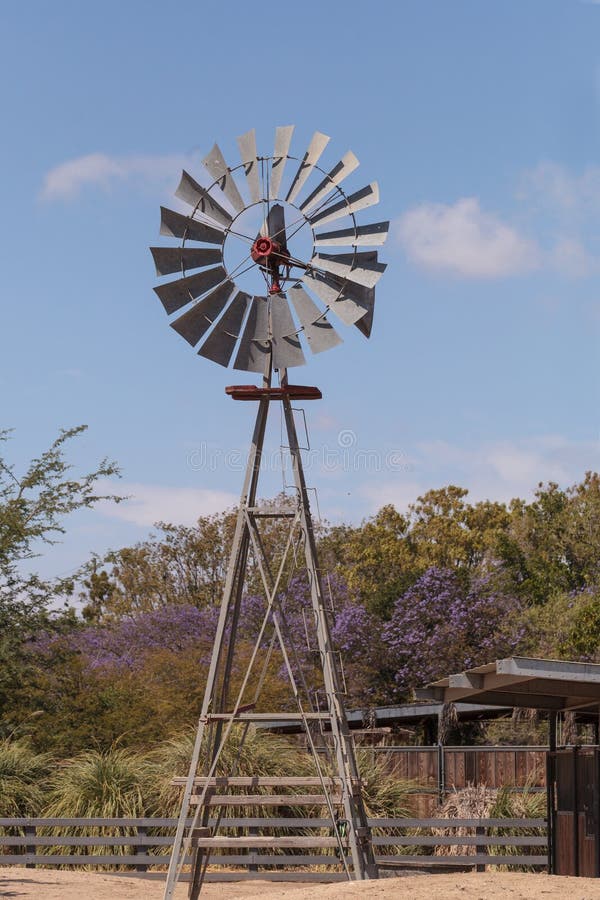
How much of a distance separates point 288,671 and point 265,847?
317 cm

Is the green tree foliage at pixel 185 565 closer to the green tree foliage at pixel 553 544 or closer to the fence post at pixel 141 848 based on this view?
the green tree foliage at pixel 553 544

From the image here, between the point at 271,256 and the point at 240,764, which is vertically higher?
the point at 271,256

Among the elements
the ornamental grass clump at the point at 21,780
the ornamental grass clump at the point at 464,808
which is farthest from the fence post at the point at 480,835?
the ornamental grass clump at the point at 21,780

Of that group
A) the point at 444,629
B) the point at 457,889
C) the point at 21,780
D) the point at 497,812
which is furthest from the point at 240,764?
the point at 444,629

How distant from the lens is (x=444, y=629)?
1585 inches

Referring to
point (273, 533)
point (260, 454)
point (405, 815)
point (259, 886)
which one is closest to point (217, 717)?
point (260, 454)

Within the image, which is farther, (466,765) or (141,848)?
(466,765)

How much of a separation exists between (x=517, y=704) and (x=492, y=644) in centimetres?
2547

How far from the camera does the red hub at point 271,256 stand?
1502cm

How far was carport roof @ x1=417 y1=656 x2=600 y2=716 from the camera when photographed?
36.7 feet

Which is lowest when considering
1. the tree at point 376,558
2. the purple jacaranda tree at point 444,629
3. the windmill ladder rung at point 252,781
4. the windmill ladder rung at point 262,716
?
the windmill ladder rung at point 252,781

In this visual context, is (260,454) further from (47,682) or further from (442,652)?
(442,652)

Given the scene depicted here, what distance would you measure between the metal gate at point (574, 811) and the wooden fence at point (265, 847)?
119 inches

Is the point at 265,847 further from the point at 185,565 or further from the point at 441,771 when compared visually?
the point at 185,565
